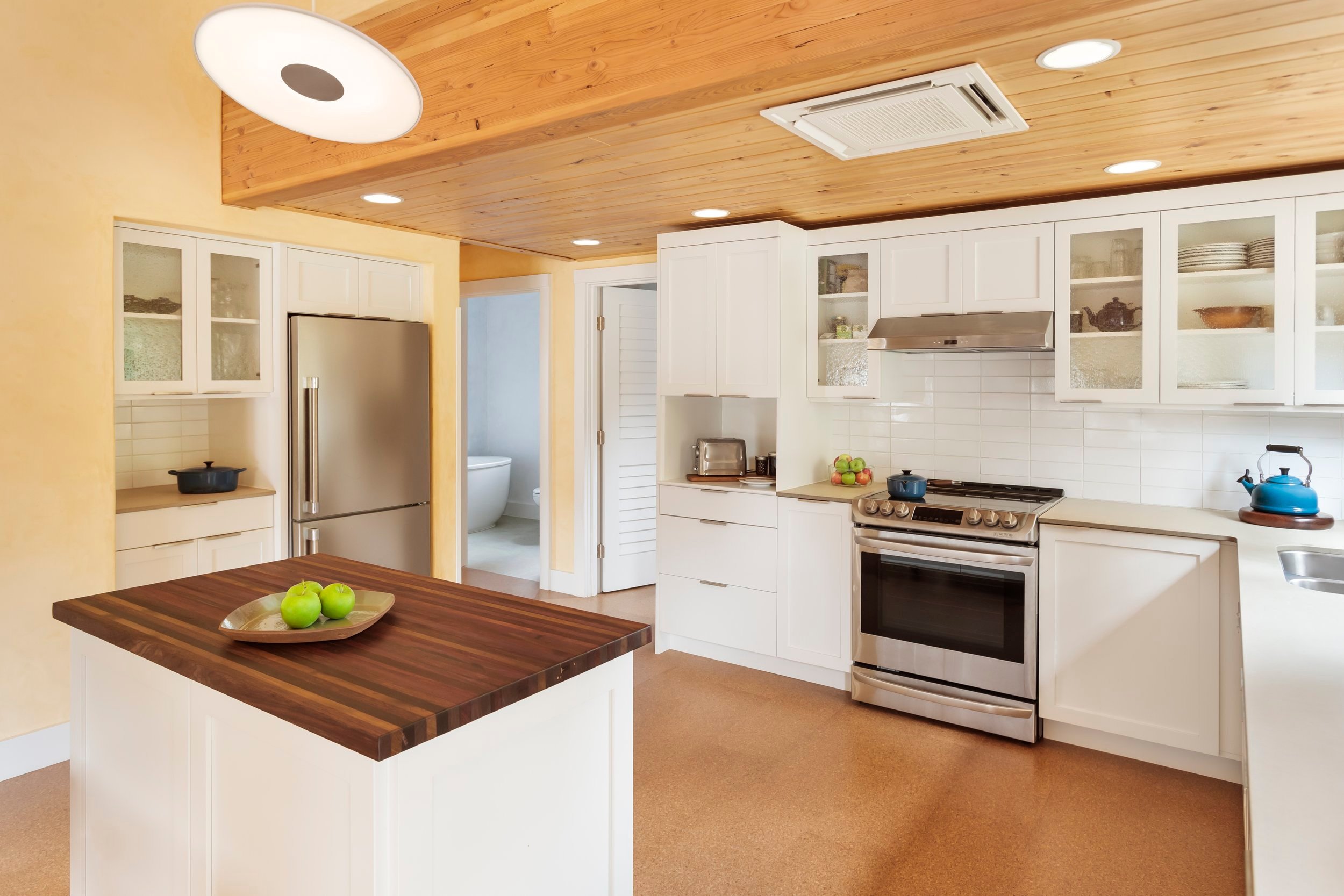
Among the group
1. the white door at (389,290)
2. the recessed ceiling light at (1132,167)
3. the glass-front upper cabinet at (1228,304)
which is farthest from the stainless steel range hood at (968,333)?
the white door at (389,290)

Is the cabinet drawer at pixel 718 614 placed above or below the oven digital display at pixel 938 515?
below

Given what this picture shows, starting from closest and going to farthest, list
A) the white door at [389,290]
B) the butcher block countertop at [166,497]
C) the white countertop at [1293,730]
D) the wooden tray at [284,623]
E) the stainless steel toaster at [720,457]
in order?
1. the white countertop at [1293,730]
2. the wooden tray at [284,623]
3. the butcher block countertop at [166,497]
4. the white door at [389,290]
5. the stainless steel toaster at [720,457]

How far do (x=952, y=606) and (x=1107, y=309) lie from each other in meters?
1.41

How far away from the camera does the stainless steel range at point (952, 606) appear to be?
3.30 meters

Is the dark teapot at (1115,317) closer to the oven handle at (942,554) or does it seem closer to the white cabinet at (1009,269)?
the white cabinet at (1009,269)

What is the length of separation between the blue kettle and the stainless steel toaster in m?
2.29

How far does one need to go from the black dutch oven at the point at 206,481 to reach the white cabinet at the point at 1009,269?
3.46 metres

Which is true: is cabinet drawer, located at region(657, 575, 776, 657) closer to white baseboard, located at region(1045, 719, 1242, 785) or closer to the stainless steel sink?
white baseboard, located at region(1045, 719, 1242, 785)

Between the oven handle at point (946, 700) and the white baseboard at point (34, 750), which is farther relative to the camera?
the oven handle at point (946, 700)

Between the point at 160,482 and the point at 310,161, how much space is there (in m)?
1.88

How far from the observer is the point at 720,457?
446cm

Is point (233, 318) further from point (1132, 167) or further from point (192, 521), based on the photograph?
point (1132, 167)

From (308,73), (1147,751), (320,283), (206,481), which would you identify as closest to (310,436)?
(206,481)

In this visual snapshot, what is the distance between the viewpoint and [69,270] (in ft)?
10.0
